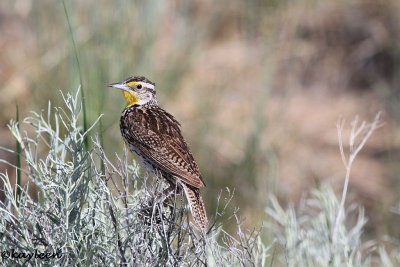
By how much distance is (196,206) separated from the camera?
3.17 m

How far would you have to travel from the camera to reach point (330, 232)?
3.70 meters

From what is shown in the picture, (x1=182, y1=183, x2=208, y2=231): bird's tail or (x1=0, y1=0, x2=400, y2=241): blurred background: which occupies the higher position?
(x1=182, y1=183, x2=208, y2=231): bird's tail

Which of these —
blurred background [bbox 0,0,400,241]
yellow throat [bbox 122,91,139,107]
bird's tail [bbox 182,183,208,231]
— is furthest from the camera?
blurred background [bbox 0,0,400,241]

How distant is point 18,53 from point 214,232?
4.99m

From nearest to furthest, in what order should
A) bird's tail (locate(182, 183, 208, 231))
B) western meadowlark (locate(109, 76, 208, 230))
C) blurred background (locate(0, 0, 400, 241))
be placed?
bird's tail (locate(182, 183, 208, 231)) → western meadowlark (locate(109, 76, 208, 230)) → blurred background (locate(0, 0, 400, 241))

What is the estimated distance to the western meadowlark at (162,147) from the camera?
129 inches

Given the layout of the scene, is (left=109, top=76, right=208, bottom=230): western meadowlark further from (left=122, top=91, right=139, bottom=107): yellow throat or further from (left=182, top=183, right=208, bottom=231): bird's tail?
(left=122, top=91, right=139, bottom=107): yellow throat

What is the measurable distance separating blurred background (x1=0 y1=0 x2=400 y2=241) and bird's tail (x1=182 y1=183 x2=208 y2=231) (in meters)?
1.58

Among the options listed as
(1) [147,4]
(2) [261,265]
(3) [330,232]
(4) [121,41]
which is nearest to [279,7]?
(1) [147,4]

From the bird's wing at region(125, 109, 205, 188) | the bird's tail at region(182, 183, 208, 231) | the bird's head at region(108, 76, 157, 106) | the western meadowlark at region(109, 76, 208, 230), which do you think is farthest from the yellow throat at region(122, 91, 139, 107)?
the bird's tail at region(182, 183, 208, 231)

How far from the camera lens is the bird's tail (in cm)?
308

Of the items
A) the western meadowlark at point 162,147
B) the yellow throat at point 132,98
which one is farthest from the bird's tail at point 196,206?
the yellow throat at point 132,98

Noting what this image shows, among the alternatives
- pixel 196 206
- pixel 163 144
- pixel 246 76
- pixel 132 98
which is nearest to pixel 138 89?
pixel 132 98

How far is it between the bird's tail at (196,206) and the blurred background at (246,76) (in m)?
1.58
